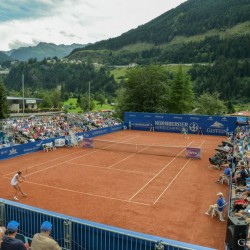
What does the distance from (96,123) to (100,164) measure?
24804 millimetres

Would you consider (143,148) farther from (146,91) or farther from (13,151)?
(146,91)

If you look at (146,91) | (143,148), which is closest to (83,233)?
(143,148)

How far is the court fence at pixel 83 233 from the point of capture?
24.3ft

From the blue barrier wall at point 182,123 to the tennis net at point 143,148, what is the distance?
1392cm

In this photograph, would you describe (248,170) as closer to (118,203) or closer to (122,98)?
(118,203)

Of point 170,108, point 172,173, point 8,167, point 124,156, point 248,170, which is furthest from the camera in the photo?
point 170,108

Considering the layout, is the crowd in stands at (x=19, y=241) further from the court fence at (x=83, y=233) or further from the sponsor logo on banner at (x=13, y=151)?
the sponsor logo on banner at (x=13, y=151)

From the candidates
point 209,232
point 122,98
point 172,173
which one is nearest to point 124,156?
point 172,173

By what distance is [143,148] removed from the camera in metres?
33.7

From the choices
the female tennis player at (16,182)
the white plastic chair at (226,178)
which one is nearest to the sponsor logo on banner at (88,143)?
the female tennis player at (16,182)

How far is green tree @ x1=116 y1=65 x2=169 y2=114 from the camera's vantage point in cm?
6306

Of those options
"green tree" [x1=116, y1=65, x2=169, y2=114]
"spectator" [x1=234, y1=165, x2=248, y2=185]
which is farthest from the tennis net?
"green tree" [x1=116, y1=65, x2=169, y2=114]

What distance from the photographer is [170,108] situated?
66500 mm

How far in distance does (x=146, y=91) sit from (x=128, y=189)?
45524mm
